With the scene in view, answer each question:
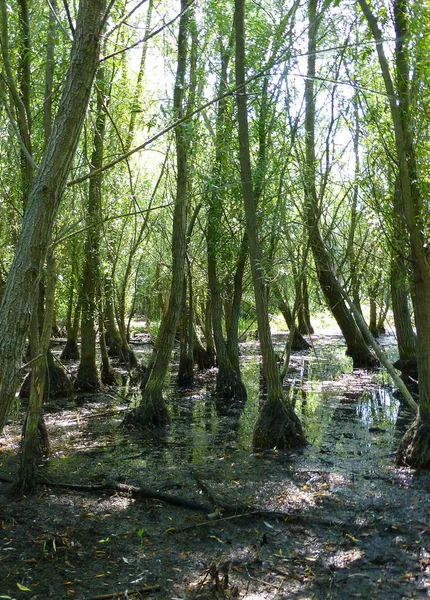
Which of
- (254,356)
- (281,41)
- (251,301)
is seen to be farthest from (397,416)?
(254,356)

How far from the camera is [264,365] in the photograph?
313 inches

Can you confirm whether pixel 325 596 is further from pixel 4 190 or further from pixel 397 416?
pixel 4 190

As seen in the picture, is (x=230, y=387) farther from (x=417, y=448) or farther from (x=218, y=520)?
(x=218, y=520)

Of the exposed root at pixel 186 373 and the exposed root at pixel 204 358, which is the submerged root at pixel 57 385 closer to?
the exposed root at pixel 186 373

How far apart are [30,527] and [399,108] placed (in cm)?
568

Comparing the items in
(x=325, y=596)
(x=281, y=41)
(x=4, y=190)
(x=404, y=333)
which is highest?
(x=281, y=41)

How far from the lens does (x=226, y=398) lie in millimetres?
12312

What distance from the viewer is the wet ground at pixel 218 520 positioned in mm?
4211

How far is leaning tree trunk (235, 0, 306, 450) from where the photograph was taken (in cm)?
781

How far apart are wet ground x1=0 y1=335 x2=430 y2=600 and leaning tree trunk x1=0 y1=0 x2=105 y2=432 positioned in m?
1.91

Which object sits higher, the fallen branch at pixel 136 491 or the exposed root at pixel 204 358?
the exposed root at pixel 204 358

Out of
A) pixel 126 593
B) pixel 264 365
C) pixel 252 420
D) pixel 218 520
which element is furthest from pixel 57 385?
pixel 126 593

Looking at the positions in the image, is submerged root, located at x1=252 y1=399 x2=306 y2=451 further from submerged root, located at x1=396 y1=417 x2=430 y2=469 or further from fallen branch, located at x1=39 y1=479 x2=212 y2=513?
fallen branch, located at x1=39 y1=479 x2=212 y2=513

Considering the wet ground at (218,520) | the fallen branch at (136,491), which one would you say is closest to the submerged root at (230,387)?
the wet ground at (218,520)
